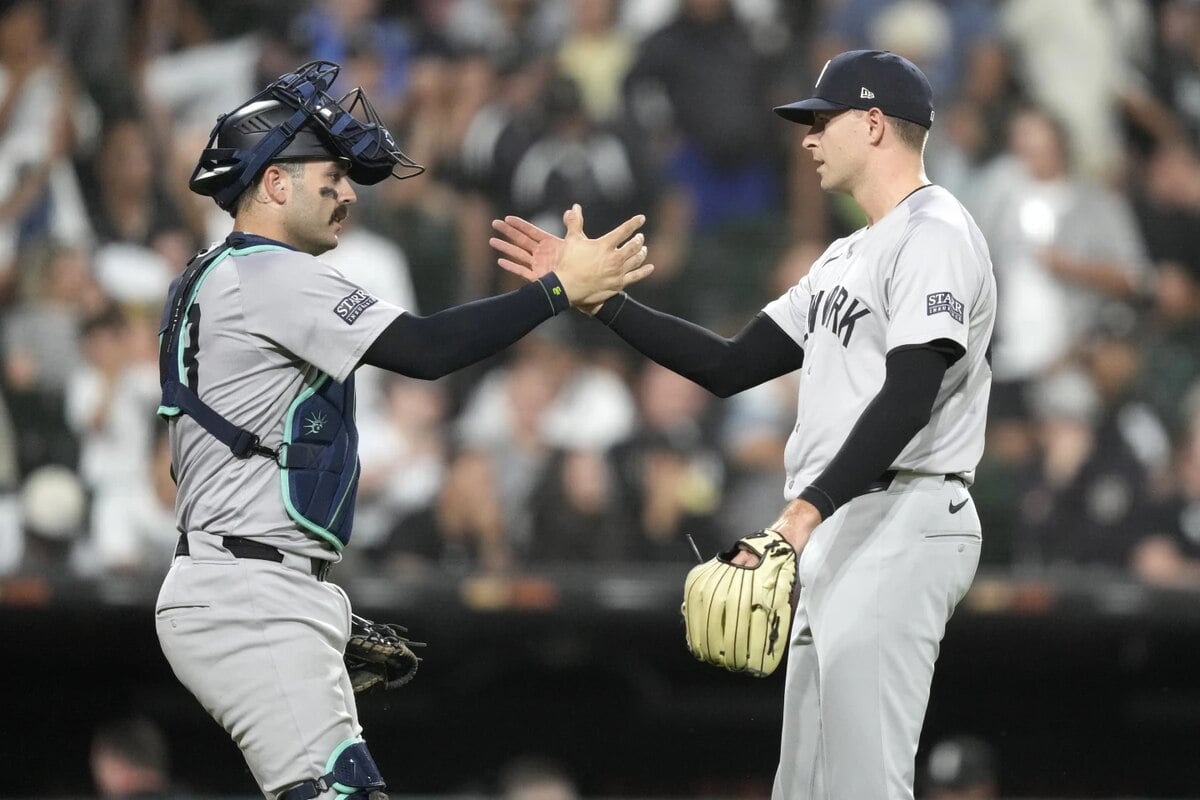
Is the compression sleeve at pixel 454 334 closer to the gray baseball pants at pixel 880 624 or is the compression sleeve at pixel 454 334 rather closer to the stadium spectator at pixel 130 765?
the gray baseball pants at pixel 880 624

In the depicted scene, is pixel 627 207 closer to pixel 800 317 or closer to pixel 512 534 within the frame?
pixel 512 534

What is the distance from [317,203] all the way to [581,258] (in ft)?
1.94

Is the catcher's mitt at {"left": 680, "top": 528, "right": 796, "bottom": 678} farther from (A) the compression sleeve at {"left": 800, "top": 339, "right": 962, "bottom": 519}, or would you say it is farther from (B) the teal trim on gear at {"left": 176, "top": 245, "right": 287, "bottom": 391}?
(B) the teal trim on gear at {"left": 176, "top": 245, "right": 287, "bottom": 391}

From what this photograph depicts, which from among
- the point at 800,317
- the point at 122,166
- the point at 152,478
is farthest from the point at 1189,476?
the point at 122,166

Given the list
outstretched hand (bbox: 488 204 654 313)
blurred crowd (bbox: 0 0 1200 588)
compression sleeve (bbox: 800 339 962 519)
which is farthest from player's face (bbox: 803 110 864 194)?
blurred crowd (bbox: 0 0 1200 588)

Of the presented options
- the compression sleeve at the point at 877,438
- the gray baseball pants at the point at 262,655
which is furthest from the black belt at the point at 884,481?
the gray baseball pants at the point at 262,655

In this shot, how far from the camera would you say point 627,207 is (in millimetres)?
7852

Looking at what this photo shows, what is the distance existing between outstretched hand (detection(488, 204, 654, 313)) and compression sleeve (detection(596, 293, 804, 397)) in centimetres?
12

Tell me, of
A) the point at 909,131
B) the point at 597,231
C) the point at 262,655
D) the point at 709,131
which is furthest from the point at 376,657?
the point at 709,131

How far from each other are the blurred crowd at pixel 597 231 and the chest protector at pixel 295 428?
3.43m

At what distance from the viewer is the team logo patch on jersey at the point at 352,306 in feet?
11.0

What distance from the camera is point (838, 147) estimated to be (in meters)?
3.68

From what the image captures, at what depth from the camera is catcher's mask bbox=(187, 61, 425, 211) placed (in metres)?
3.46

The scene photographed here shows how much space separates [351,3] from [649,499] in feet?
11.2
